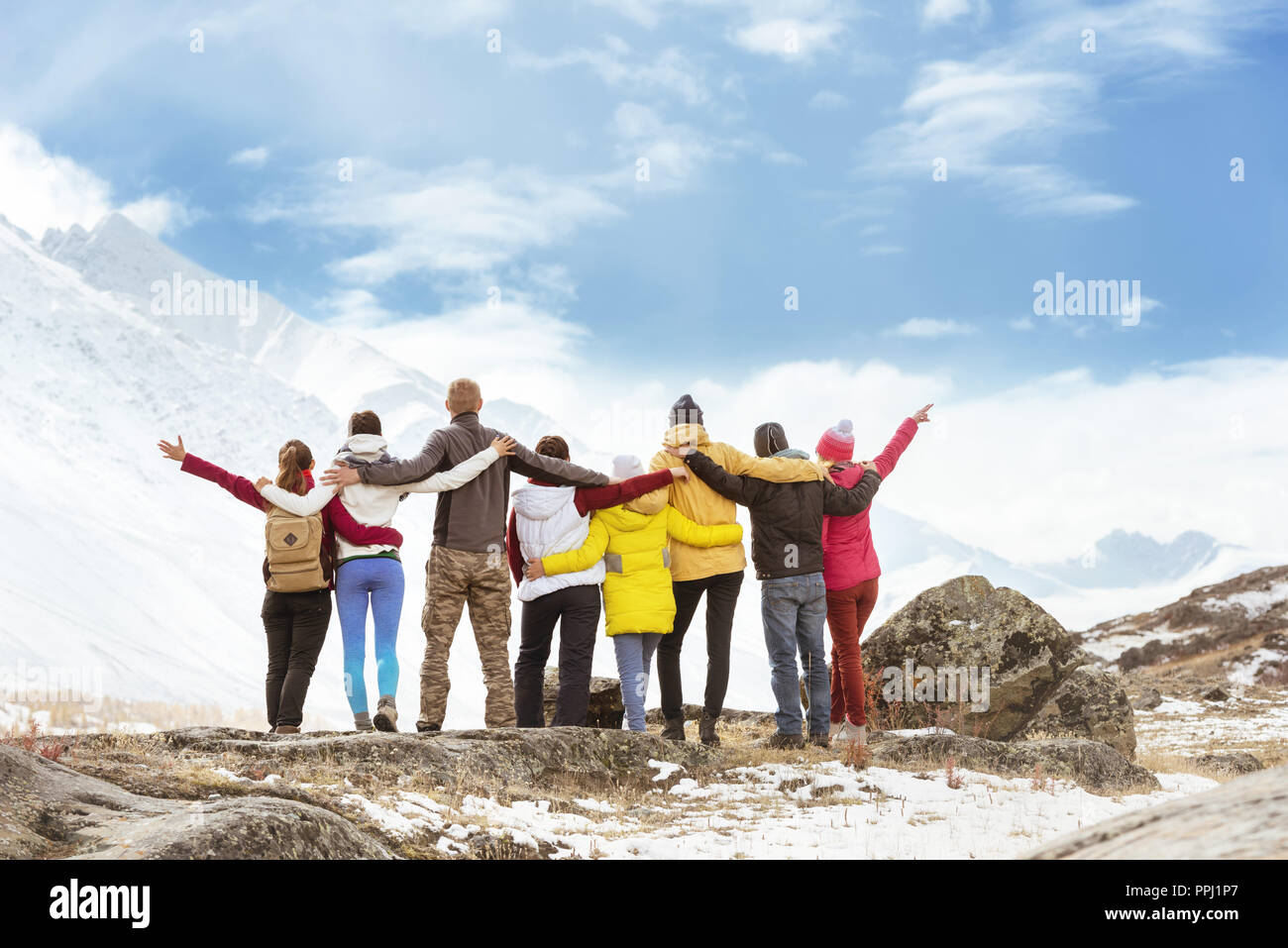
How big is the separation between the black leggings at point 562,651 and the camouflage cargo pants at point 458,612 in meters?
0.27

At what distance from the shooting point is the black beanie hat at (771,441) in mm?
10320

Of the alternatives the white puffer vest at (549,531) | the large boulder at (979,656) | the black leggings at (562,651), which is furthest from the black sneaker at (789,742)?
the large boulder at (979,656)

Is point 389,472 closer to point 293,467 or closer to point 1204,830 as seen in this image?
point 293,467

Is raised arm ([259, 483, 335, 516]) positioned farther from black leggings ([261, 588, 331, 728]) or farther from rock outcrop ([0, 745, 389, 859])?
rock outcrop ([0, 745, 389, 859])

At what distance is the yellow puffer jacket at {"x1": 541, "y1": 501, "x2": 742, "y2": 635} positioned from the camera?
9273mm

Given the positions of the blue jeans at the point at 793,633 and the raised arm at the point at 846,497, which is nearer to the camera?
the blue jeans at the point at 793,633

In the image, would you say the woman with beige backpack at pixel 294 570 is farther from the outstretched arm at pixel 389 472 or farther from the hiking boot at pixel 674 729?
the hiking boot at pixel 674 729

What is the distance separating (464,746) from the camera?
8125 mm

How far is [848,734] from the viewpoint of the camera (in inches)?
422

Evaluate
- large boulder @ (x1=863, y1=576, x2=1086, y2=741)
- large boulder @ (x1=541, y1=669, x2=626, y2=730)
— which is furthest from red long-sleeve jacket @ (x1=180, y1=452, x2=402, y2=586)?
large boulder @ (x1=863, y1=576, x2=1086, y2=741)

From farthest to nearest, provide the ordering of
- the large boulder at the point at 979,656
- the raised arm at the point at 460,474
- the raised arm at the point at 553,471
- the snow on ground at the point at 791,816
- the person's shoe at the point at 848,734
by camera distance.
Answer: the large boulder at the point at 979,656 → the person's shoe at the point at 848,734 → the raised arm at the point at 553,471 → the raised arm at the point at 460,474 → the snow on ground at the point at 791,816

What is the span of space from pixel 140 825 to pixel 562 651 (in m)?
4.67

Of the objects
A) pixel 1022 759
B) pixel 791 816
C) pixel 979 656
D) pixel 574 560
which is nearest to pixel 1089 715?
pixel 979 656
